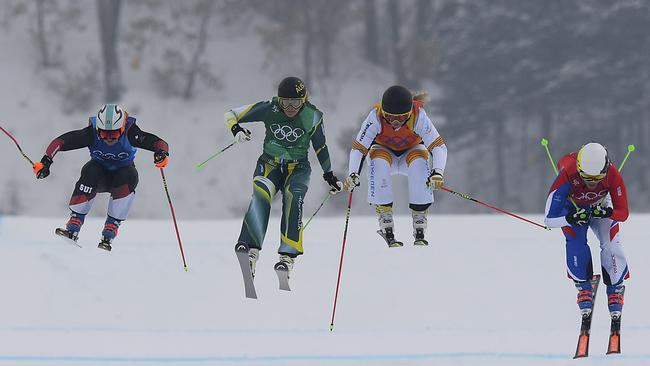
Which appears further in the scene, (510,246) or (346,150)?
(346,150)

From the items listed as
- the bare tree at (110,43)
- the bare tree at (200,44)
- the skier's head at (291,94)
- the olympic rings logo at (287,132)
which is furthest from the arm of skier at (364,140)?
the bare tree at (110,43)

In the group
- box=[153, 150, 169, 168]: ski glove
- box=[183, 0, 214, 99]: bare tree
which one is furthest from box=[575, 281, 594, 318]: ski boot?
box=[183, 0, 214, 99]: bare tree

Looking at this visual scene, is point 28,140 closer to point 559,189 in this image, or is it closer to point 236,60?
point 236,60

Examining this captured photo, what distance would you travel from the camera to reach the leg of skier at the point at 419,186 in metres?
12.6

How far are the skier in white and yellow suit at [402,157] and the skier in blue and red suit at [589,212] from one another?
1.49 meters

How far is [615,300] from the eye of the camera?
11.4 meters

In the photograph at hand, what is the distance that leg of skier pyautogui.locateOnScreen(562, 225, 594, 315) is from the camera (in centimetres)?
1131

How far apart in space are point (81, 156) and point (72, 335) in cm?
2422

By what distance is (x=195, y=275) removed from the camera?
16.3m

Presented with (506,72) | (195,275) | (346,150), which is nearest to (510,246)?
(195,275)

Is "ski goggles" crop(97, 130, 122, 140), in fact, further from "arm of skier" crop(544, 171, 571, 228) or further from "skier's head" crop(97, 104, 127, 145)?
"arm of skier" crop(544, 171, 571, 228)

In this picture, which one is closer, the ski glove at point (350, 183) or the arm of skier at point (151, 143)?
the ski glove at point (350, 183)

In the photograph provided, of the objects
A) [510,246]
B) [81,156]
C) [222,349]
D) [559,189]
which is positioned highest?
[81,156]

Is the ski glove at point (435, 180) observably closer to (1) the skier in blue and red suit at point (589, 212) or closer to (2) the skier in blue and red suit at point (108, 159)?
(1) the skier in blue and red suit at point (589, 212)
